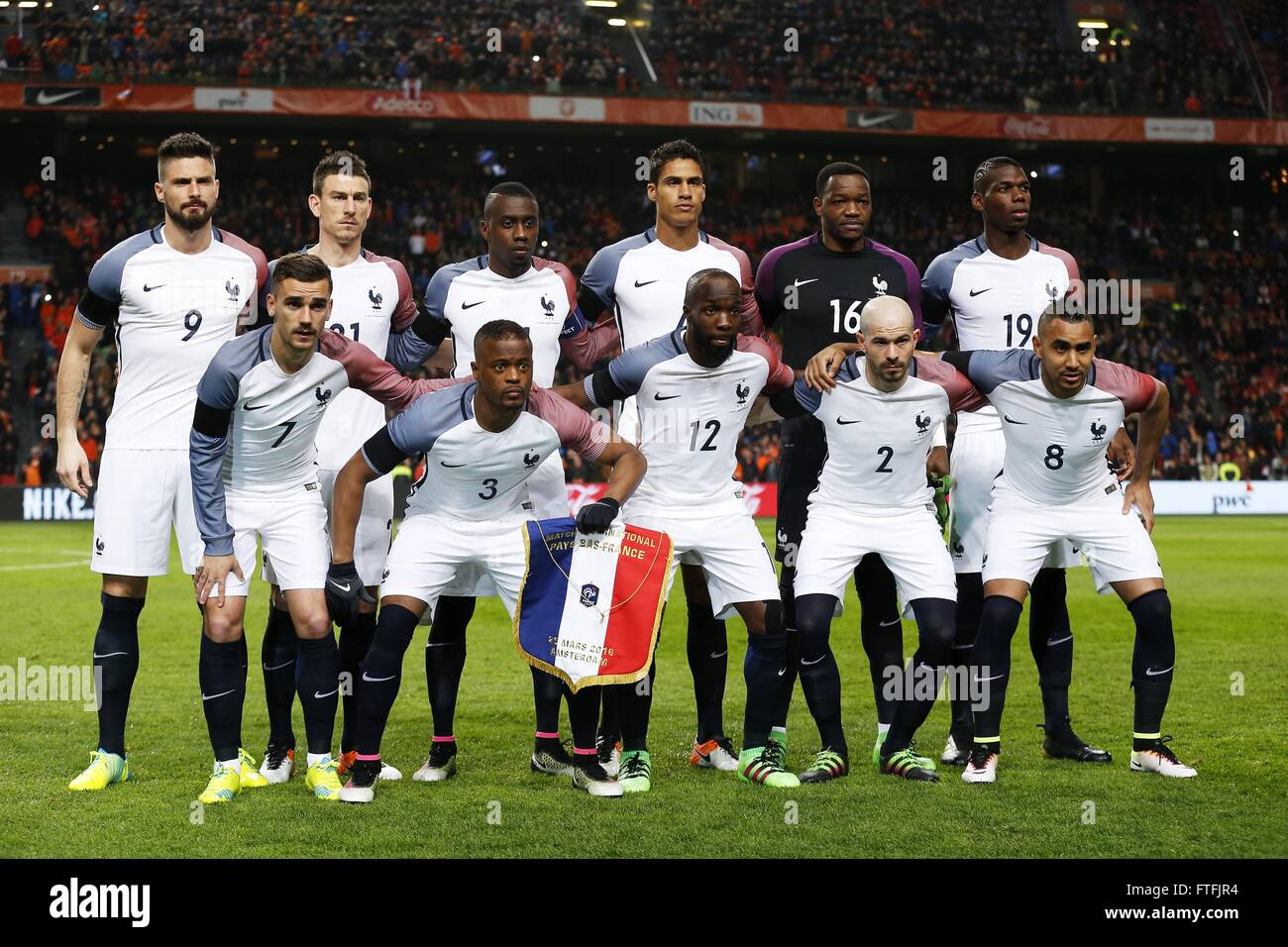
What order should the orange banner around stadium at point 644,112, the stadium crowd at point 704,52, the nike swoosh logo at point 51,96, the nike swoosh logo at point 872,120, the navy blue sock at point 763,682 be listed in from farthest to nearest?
the nike swoosh logo at point 872,120 → the stadium crowd at point 704,52 → the orange banner around stadium at point 644,112 → the nike swoosh logo at point 51,96 → the navy blue sock at point 763,682

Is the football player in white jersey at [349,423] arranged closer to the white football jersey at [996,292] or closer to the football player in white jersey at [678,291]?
the football player in white jersey at [678,291]

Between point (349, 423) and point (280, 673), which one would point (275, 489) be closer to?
point (349, 423)

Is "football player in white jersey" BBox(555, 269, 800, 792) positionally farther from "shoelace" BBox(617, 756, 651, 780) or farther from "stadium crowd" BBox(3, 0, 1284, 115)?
"stadium crowd" BBox(3, 0, 1284, 115)

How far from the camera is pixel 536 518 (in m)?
6.36

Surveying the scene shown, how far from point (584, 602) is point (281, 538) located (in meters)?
1.28

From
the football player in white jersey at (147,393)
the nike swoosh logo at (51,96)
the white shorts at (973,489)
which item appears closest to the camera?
the football player in white jersey at (147,393)

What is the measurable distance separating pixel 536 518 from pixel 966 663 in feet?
7.18

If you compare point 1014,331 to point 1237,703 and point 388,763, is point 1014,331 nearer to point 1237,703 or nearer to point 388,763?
point 1237,703

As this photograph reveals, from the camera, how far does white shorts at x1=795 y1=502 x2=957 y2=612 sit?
239 inches

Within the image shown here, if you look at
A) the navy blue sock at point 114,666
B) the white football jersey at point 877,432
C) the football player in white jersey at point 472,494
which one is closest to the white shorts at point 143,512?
the navy blue sock at point 114,666

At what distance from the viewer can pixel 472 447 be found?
5.86m

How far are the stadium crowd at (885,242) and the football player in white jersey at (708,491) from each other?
1889 cm

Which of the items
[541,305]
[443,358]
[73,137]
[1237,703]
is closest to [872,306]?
[541,305]

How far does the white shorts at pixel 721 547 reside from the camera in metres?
6.07
